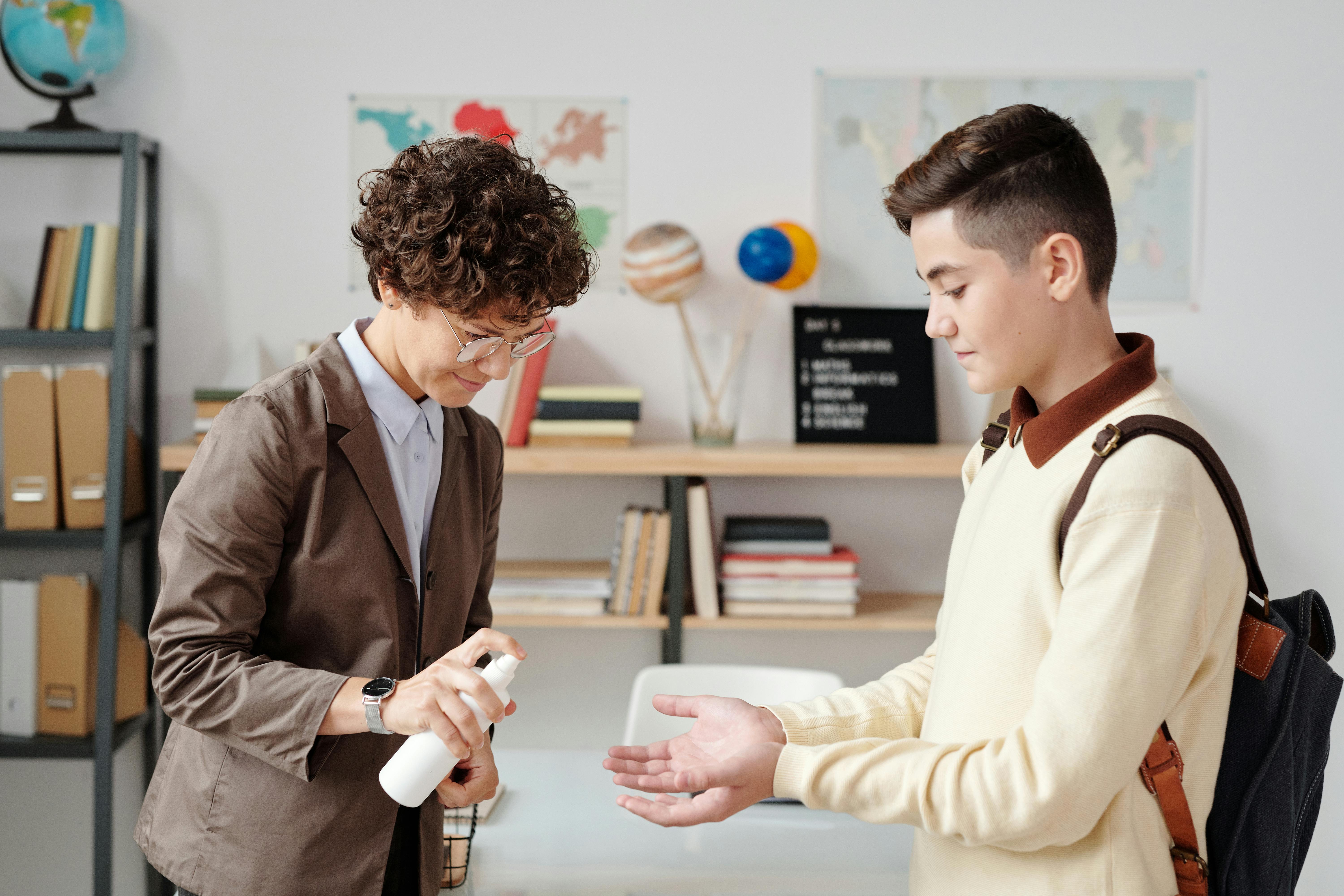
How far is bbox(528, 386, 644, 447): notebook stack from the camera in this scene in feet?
8.05

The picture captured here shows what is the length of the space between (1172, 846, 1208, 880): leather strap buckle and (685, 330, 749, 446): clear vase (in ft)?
5.32

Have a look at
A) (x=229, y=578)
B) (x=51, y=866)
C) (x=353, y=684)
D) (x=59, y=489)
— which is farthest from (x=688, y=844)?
(x=51, y=866)

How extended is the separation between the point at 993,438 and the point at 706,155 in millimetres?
1603

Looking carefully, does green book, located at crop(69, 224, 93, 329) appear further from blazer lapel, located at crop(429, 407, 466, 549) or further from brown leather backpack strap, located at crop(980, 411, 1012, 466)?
brown leather backpack strap, located at crop(980, 411, 1012, 466)

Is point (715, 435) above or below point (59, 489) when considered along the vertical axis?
above

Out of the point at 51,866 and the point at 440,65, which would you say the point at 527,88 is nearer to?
the point at 440,65

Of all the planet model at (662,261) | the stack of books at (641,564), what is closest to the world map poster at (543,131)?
the planet model at (662,261)

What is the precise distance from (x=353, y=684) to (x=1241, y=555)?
905mm

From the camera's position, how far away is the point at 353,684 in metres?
1.08

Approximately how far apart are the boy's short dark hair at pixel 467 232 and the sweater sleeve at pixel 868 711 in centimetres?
59

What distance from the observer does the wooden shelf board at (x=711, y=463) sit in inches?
92.9

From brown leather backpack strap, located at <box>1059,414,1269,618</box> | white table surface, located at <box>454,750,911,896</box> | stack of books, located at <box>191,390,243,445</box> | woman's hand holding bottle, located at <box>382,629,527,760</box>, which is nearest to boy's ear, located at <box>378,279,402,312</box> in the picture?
woman's hand holding bottle, located at <box>382,629,527,760</box>

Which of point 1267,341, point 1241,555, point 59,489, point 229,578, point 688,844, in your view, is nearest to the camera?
point 1241,555

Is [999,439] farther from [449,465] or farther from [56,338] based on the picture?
[56,338]
